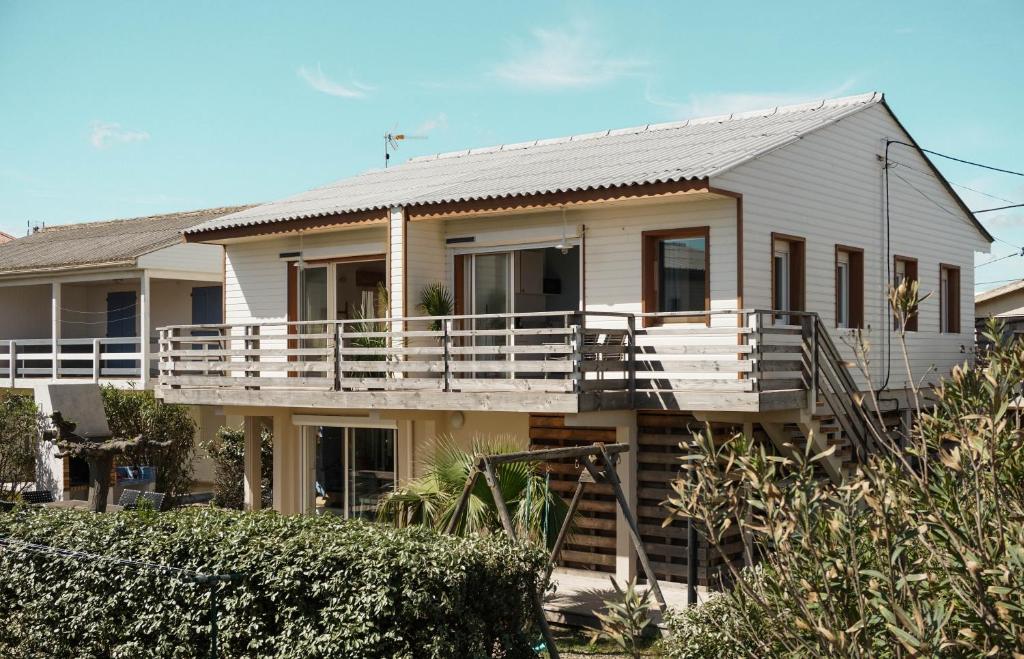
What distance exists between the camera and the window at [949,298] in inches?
817

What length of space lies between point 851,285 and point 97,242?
19.2 metres

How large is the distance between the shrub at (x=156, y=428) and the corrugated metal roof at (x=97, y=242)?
9.64ft

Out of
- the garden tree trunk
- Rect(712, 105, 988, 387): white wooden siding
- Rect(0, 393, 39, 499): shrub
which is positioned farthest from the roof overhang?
Rect(0, 393, 39, 499): shrub

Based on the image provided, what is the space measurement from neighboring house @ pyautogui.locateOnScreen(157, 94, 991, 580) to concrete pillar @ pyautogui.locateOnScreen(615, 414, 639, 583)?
0.13 ft

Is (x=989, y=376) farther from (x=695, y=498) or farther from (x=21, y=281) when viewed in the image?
(x=21, y=281)

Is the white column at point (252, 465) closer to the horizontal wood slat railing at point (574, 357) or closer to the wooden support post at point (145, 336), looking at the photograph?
the horizontal wood slat railing at point (574, 357)

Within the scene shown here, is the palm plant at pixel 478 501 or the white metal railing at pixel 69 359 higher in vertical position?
A: the white metal railing at pixel 69 359

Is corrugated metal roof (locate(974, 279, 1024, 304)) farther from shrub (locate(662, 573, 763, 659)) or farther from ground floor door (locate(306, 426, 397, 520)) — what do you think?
shrub (locate(662, 573, 763, 659))

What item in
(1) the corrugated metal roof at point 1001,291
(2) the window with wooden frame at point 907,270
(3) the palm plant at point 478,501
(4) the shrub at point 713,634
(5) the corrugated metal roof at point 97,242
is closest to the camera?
(4) the shrub at point 713,634

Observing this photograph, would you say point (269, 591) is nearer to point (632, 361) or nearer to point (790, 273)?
point (632, 361)

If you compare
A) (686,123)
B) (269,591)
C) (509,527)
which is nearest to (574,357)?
(509,527)

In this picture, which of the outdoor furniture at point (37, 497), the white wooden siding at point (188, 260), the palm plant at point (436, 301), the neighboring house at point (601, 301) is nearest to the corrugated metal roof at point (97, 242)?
the white wooden siding at point (188, 260)

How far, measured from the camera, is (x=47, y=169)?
30.9 metres

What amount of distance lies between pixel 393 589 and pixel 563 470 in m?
7.59
